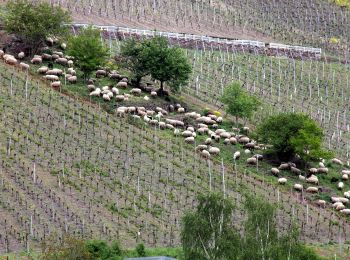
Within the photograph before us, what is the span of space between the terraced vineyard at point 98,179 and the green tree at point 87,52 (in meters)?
7.58

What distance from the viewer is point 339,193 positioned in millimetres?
93500

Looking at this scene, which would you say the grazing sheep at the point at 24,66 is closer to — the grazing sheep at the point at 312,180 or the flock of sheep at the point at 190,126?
the flock of sheep at the point at 190,126

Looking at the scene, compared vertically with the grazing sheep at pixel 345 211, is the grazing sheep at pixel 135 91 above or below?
above

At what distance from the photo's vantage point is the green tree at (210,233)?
62.0 m

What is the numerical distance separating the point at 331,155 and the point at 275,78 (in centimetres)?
3109

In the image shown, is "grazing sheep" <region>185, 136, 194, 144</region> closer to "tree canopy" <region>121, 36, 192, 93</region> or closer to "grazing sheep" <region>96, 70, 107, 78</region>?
"tree canopy" <region>121, 36, 192, 93</region>

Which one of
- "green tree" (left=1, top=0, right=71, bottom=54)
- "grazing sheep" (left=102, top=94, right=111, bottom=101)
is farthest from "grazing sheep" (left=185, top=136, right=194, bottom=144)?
"green tree" (left=1, top=0, right=71, bottom=54)

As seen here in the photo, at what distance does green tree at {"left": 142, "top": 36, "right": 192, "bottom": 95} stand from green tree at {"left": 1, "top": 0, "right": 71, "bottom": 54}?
10847 mm

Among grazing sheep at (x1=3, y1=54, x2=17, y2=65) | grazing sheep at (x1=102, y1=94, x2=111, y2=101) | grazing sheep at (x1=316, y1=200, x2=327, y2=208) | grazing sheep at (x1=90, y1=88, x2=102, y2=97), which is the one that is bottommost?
grazing sheep at (x1=316, y1=200, x2=327, y2=208)

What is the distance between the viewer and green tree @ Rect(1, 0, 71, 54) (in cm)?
11075

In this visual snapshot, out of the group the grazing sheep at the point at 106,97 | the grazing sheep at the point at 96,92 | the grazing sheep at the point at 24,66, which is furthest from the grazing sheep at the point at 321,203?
the grazing sheep at the point at 24,66

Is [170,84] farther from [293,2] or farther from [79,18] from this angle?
[293,2]

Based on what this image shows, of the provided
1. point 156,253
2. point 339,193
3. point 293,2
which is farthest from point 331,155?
point 293,2

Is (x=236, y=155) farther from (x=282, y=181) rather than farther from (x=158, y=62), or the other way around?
(x=158, y=62)
